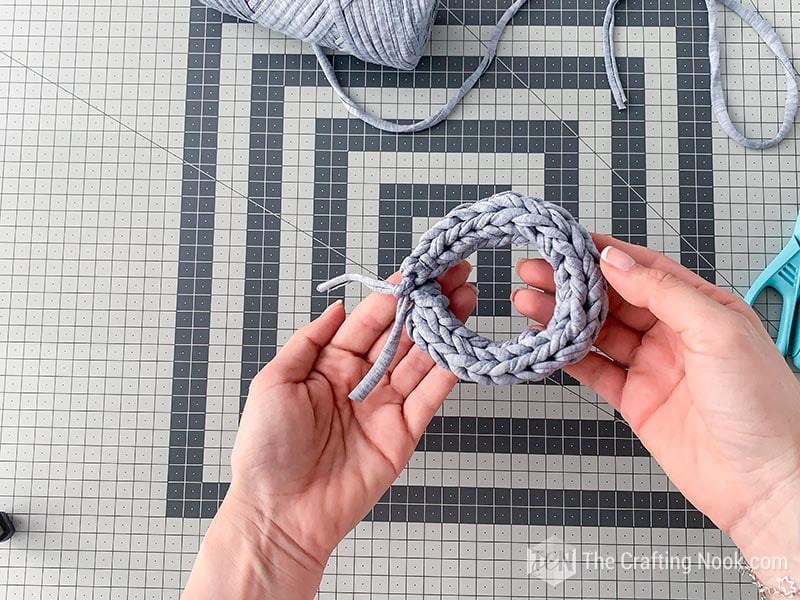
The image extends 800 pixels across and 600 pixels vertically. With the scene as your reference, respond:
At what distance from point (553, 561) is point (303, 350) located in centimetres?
44

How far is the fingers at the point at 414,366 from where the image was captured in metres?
0.86

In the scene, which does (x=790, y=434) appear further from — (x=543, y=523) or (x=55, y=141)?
(x=55, y=141)

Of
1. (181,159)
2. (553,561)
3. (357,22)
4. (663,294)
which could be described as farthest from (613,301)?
(181,159)

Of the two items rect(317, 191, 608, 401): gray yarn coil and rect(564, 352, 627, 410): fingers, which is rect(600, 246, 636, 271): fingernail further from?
rect(564, 352, 627, 410): fingers

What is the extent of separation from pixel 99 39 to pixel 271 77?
10.0 inches

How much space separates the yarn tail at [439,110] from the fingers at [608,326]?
0.96 feet

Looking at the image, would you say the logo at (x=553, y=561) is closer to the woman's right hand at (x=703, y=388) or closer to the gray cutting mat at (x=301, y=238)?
the gray cutting mat at (x=301, y=238)

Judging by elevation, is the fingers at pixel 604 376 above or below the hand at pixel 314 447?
above

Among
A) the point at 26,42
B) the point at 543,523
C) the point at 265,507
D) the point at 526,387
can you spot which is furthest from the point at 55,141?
the point at 543,523

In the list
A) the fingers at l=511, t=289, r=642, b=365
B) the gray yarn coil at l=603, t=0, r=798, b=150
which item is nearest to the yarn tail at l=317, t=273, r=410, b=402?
the fingers at l=511, t=289, r=642, b=365

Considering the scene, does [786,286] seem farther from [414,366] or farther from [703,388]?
[414,366]

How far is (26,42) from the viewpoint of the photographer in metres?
1.03

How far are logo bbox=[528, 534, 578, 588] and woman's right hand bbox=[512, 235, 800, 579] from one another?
22cm

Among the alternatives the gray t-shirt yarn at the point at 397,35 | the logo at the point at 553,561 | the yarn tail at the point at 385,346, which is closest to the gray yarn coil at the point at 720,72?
the gray t-shirt yarn at the point at 397,35
